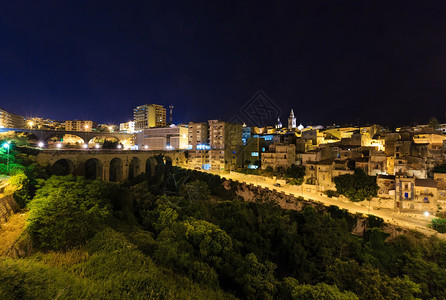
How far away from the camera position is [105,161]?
29.7 metres

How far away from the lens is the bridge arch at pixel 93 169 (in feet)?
96.6

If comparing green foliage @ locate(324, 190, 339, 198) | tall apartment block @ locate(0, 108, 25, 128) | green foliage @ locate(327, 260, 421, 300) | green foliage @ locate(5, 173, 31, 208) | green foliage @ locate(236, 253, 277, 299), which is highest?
tall apartment block @ locate(0, 108, 25, 128)

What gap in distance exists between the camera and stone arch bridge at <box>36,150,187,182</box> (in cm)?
2409

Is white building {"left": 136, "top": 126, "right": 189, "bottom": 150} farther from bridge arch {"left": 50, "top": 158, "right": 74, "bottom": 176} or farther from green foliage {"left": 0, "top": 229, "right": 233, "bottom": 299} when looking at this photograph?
green foliage {"left": 0, "top": 229, "right": 233, "bottom": 299}

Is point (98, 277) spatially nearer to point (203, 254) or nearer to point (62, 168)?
point (203, 254)

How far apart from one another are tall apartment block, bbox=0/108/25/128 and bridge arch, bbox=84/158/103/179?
60898mm

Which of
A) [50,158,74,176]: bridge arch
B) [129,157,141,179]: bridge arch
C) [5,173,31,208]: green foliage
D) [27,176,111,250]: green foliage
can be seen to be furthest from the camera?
[129,157,141,179]: bridge arch

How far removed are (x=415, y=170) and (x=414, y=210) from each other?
5.41 meters

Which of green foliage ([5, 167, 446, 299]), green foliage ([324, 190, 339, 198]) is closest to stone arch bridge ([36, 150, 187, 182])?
green foliage ([5, 167, 446, 299])

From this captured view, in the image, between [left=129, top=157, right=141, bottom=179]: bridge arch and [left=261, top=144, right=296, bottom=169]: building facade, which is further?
[left=129, top=157, right=141, bottom=179]: bridge arch

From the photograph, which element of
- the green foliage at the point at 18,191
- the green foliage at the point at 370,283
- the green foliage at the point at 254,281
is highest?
the green foliage at the point at 18,191

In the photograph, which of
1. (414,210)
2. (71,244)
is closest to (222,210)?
(71,244)

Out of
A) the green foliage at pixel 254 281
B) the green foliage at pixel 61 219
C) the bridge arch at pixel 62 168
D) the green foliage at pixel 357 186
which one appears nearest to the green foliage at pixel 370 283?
the green foliage at pixel 254 281

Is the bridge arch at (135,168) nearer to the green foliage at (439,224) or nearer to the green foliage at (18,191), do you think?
the green foliage at (18,191)
